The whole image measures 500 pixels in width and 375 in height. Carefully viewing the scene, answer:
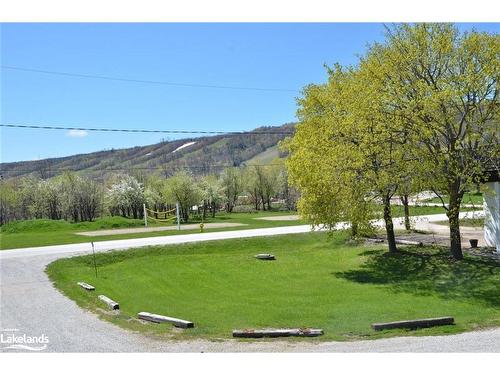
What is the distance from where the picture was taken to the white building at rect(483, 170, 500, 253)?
24656mm

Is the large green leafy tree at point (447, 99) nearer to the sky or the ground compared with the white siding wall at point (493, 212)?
nearer to the sky

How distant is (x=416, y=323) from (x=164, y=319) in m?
7.53

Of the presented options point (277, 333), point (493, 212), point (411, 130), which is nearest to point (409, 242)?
point (493, 212)

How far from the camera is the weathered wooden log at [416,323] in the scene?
14.3 metres

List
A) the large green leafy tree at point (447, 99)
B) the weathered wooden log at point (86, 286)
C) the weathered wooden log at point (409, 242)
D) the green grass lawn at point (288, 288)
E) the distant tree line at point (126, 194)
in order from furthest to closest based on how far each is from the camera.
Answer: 1. the distant tree line at point (126, 194)
2. the weathered wooden log at point (409, 242)
3. the large green leafy tree at point (447, 99)
4. the weathered wooden log at point (86, 286)
5. the green grass lawn at point (288, 288)

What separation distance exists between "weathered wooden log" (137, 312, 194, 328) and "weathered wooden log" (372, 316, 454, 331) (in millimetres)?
5451

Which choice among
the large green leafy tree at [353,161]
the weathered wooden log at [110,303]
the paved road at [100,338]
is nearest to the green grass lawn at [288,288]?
the weathered wooden log at [110,303]

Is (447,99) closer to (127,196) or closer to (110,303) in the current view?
(110,303)

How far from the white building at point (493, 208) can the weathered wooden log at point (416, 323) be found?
11.7 metres

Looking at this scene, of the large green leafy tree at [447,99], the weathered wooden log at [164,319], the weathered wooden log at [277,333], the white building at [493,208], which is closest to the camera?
the weathered wooden log at [277,333]

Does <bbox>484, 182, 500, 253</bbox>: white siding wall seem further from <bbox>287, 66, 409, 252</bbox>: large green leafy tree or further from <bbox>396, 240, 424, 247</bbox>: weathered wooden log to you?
<bbox>287, 66, 409, 252</bbox>: large green leafy tree

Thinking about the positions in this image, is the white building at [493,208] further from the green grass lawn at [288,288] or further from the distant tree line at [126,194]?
the distant tree line at [126,194]

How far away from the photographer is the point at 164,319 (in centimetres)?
1537


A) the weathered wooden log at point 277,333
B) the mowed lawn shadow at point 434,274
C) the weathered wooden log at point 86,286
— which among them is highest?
the weathered wooden log at point 86,286
